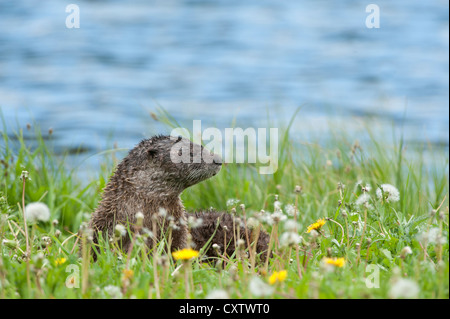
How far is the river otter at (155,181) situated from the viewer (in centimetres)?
538

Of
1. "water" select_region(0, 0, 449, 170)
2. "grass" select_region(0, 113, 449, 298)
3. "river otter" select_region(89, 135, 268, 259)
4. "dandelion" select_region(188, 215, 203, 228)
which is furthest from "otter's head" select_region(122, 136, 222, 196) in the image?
"water" select_region(0, 0, 449, 170)

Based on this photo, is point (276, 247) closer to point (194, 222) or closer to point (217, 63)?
point (194, 222)

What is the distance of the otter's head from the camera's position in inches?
215

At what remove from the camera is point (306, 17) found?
958 inches

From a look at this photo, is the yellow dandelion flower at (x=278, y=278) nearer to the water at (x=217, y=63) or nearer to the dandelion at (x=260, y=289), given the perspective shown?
the dandelion at (x=260, y=289)

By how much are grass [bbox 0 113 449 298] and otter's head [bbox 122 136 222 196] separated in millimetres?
419

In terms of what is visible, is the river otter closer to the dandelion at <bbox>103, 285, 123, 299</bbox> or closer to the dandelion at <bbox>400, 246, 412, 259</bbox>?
the dandelion at <bbox>103, 285, 123, 299</bbox>

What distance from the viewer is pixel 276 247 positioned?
15.4ft

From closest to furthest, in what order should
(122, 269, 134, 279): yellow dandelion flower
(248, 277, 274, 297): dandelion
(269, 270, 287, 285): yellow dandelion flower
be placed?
(248, 277, 274, 297): dandelion
(269, 270, 287, 285): yellow dandelion flower
(122, 269, 134, 279): yellow dandelion flower

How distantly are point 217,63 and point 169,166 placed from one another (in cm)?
1401

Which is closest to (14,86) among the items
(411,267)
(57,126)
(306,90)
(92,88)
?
(92,88)

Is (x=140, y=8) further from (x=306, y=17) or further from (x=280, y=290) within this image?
(x=280, y=290)

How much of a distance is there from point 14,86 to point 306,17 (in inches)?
460

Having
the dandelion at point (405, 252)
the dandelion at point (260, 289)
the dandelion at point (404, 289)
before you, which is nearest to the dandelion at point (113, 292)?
the dandelion at point (260, 289)
